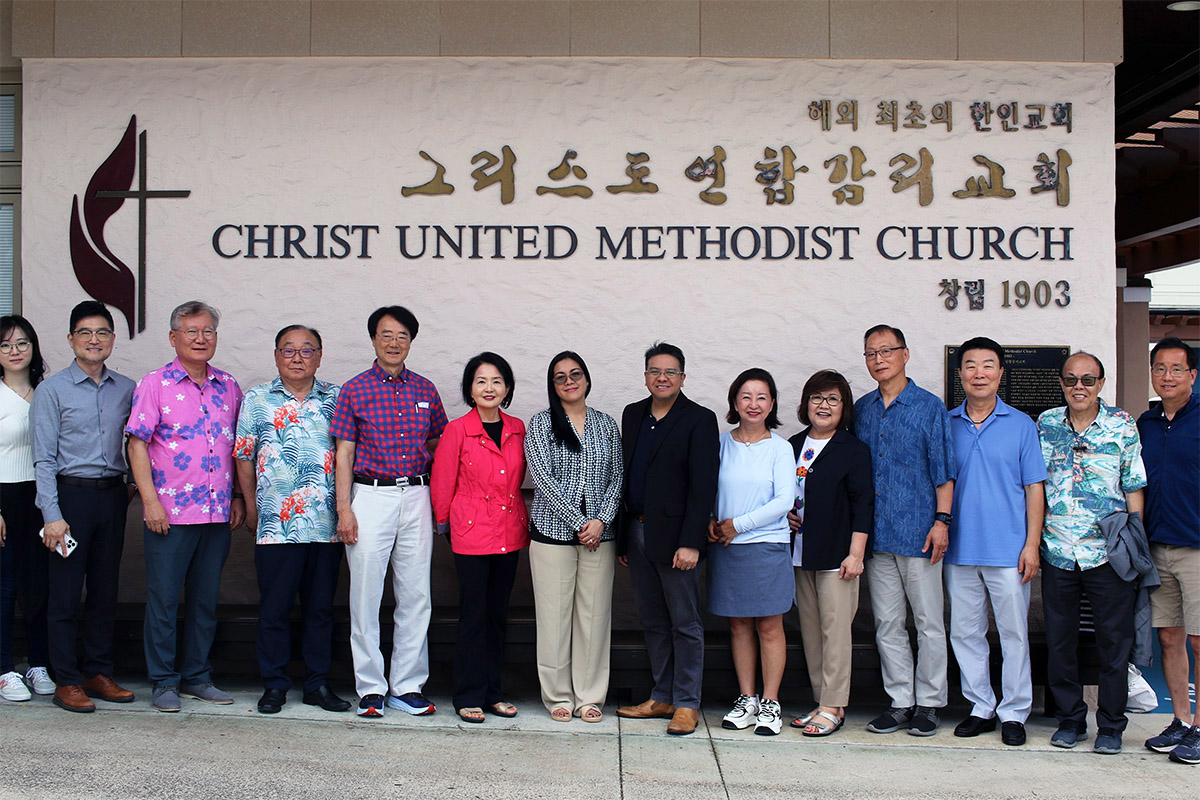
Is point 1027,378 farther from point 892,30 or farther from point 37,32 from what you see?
point 37,32

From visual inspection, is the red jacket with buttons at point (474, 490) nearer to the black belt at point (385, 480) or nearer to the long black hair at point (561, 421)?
the black belt at point (385, 480)

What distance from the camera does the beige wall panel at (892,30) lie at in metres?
5.27

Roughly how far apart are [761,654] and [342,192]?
10.7 ft

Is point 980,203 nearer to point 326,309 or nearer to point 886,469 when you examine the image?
point 886,469

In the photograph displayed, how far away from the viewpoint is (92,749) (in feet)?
12.2

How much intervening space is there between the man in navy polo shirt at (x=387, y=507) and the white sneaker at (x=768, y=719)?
1.45 metres

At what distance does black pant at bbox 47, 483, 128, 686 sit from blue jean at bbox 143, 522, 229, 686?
160mm

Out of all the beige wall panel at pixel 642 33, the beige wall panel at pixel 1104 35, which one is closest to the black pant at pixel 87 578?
the beige wall panel at pixel 642 33

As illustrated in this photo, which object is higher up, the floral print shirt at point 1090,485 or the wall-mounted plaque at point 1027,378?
the wall-mounted plaque at point 1027,378

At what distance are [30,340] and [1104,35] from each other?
5619 millimetres

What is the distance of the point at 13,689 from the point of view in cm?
429

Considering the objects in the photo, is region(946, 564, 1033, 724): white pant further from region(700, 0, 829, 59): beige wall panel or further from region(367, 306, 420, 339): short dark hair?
region(700, 0, 829, 59): beige wall panel

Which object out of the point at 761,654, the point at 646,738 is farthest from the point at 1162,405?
the point at 646,738

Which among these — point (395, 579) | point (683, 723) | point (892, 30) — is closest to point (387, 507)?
point (395, 579)
